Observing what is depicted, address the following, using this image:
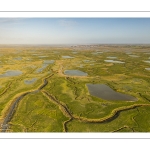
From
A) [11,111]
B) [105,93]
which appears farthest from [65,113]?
[105,93]

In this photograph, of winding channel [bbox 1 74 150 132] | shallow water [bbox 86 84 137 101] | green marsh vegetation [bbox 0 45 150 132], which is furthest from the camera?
shallow water [bbox 86 84 137 101]

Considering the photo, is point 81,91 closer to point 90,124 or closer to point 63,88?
point 63,88

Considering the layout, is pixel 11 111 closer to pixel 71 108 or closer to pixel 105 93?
pixel 71 108

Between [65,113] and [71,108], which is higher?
[71,108]

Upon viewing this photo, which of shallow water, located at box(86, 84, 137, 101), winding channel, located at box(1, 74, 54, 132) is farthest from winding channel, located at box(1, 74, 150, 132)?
shallow water, located at box(86, 84, 137, 101)

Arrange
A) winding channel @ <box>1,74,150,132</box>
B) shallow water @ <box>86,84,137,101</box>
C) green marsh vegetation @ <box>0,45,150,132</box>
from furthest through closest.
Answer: shallow water @ <box>86,84,137,101</box> → winding channel @ <box>1,74,150,132</box> → green marsh vegetation @ <box>0,45,150,132</box>

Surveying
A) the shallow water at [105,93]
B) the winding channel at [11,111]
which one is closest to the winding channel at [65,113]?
the winding channel at [11,111]

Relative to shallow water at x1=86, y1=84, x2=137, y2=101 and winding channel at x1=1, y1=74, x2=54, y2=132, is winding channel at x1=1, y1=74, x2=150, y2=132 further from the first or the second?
shallow water at x1=86, y1=84, x2=137, y2=101

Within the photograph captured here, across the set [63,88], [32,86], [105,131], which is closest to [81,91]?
[63,88]
